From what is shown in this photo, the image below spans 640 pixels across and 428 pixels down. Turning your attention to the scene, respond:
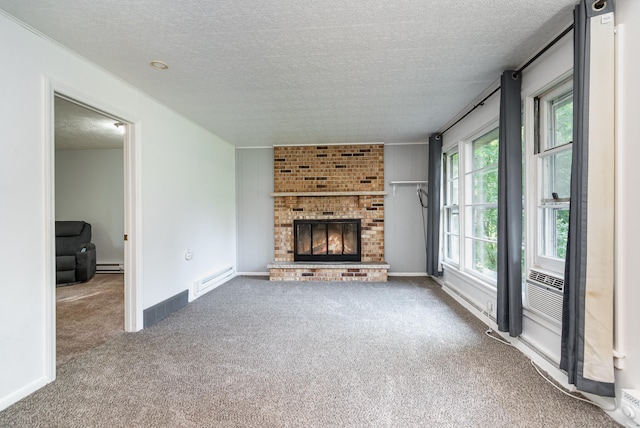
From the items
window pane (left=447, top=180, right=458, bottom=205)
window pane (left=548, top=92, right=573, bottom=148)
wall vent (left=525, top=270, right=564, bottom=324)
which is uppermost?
window pane (left=548, top=92, right=573, bottom=148)

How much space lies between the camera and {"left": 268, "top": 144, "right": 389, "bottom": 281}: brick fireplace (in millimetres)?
4719

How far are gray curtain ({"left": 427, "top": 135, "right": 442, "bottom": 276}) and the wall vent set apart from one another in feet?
6.72

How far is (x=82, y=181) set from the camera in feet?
17.1

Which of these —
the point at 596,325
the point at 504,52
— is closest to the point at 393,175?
the point at 504,52

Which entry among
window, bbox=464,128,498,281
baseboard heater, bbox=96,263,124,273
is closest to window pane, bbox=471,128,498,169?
window, bbox=464,128,498,281

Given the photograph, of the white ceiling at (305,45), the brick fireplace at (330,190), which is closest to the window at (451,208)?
the brick fireplace at (330,190)

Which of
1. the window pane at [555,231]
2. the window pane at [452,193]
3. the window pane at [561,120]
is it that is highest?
the window pane at [561,120]

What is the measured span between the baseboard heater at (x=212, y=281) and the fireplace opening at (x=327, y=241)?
1114mm

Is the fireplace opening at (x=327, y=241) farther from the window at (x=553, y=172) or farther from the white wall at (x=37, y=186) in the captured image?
the window at (x=553, y=172)

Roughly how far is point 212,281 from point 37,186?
2.51 metres

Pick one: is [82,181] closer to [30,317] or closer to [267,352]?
[30,317]

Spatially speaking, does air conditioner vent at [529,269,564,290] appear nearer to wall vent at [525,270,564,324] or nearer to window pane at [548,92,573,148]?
wall vent at [525,270,564,324]

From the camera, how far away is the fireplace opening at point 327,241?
4.70 metres

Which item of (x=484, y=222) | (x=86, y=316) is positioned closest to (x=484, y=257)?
(x=484, y=222)
